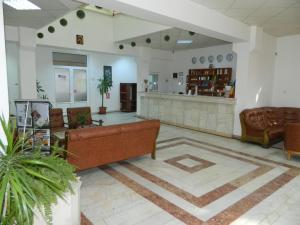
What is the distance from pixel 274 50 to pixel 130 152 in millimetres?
5892

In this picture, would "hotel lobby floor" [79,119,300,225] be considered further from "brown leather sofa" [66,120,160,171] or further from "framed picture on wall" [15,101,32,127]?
"framed picture on wall" [15,101,32,127]

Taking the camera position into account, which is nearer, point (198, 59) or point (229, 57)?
point (229, 57)

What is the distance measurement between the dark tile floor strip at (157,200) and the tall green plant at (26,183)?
1.36 m

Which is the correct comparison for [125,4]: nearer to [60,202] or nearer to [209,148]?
[60,202]

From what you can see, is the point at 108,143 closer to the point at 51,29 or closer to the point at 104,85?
the point at 51,29

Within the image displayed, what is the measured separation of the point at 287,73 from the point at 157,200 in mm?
6202

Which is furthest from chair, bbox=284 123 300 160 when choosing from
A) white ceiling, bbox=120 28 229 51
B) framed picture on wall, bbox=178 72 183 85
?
framed picture on wall, bbox=178 72 183 85

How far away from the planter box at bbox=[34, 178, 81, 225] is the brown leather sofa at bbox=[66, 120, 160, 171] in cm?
96

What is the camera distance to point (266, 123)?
5918 millimetres

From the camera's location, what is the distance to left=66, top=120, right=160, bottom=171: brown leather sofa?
10.5ft

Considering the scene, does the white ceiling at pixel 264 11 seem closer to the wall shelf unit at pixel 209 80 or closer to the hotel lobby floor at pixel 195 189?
the wall shelf unit at pixel 209 80

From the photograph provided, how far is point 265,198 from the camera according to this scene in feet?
9.96

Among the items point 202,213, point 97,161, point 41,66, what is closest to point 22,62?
point 41,66

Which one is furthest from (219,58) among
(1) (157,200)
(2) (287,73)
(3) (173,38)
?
(1) (157,200)
